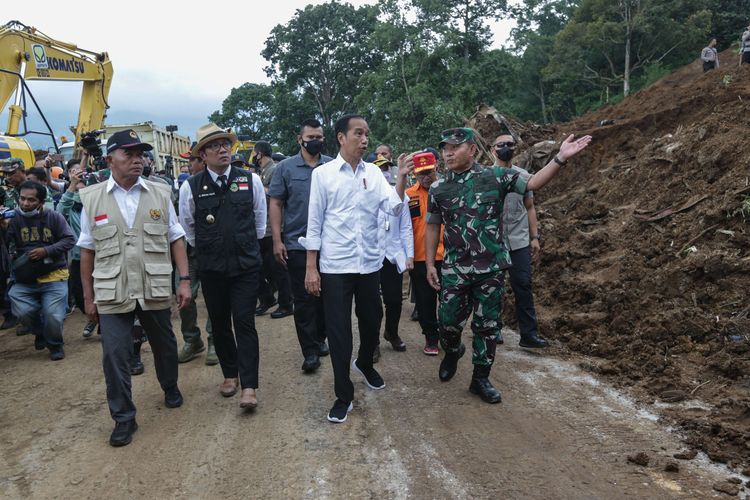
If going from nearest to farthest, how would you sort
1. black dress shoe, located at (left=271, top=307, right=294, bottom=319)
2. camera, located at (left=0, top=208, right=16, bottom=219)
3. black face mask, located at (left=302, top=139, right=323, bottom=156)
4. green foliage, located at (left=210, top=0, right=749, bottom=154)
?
black face mask, located at (left=302, top=139, right=323, bottom=156)
camera, located at (left=0, top=208, right=16, bottom=219)
black dress shoe, located at (left=271, top=307, right=294, bottom=319)
green foliage, located at (left=210, top=0, right=749, bottom=154)

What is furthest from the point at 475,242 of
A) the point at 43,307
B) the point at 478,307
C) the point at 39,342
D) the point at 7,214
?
the point at 7,214

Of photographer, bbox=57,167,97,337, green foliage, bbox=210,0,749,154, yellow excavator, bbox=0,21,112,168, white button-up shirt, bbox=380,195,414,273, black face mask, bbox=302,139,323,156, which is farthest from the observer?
green foliage, bbox=210,0,749,154

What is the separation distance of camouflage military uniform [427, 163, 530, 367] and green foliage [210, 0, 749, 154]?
19583 mm

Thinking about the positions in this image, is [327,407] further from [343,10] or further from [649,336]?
[343,10]

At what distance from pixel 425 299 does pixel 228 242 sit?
2128 mm

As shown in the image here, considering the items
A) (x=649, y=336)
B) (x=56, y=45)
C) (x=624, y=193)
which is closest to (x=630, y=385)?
(x=649, y=336)

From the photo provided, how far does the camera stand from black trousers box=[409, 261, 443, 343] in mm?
5582

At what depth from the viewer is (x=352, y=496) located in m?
3.09

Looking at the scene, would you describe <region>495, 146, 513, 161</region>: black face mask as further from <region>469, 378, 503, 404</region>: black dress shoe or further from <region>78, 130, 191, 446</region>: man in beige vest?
<region>78, 130, 191, 446</region>: man in beige vest

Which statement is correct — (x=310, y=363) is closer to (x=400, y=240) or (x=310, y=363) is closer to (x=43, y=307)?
(x=400, y=240)

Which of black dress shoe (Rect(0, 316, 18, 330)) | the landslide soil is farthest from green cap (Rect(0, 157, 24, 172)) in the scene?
the landslide soil

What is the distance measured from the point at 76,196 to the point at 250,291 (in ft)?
11.9

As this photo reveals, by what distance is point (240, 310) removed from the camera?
435 centimetres

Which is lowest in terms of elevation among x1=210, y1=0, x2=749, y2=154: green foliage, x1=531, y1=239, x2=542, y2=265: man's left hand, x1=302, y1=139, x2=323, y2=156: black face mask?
x1=531, y1=239, x2=542, y2=265: man's left hand
